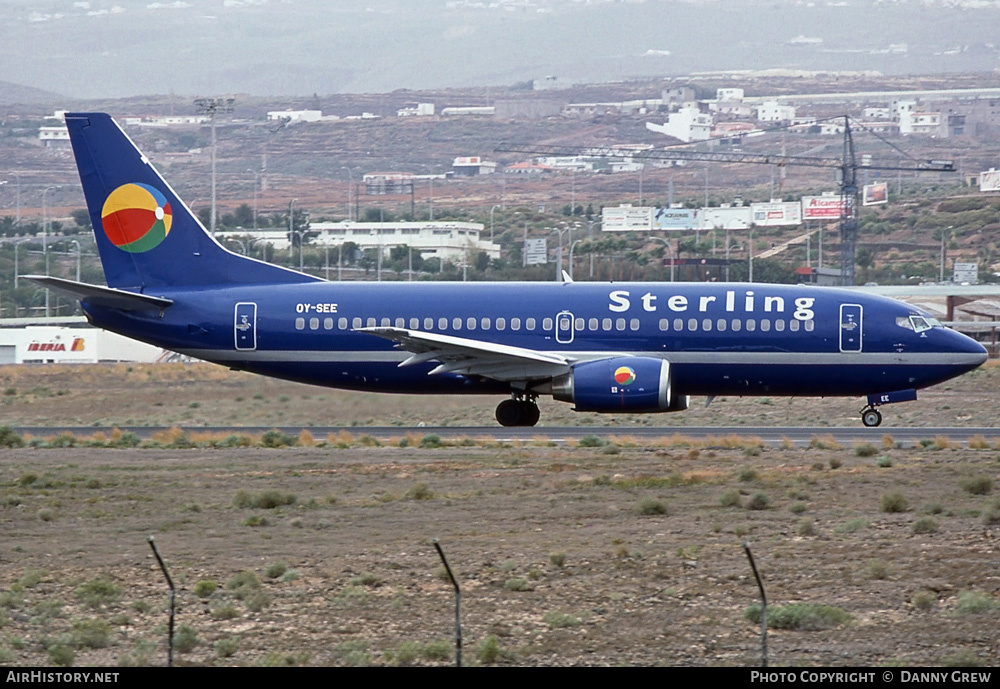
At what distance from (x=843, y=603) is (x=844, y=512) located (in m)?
5.95

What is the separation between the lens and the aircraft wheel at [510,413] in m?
36.6

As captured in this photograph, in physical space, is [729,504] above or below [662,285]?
below

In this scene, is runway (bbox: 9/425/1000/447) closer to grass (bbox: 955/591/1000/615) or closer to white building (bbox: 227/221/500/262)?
grass (bbox: 955/591/1000/615)

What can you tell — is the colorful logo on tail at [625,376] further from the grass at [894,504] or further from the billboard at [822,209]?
the billboard at [822,209]

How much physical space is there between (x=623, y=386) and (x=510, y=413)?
151 inches

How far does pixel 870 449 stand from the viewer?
30828 mm

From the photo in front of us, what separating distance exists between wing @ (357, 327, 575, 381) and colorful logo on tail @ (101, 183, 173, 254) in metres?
6.28

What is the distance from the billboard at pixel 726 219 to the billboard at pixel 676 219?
3.14ft

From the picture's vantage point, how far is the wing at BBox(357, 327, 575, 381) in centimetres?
3400

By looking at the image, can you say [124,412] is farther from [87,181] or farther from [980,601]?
[980,601]

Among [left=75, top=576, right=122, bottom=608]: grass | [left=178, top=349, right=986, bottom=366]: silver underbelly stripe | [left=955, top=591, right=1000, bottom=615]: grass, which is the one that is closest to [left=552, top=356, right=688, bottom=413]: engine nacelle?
[left=178, top=349, right=986, bottom=366]: silver underbelly stripe

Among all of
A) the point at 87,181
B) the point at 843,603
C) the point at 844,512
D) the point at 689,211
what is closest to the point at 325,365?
the point at 87,181

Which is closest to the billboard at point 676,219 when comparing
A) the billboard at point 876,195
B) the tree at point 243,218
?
the billboard at point 876,195
